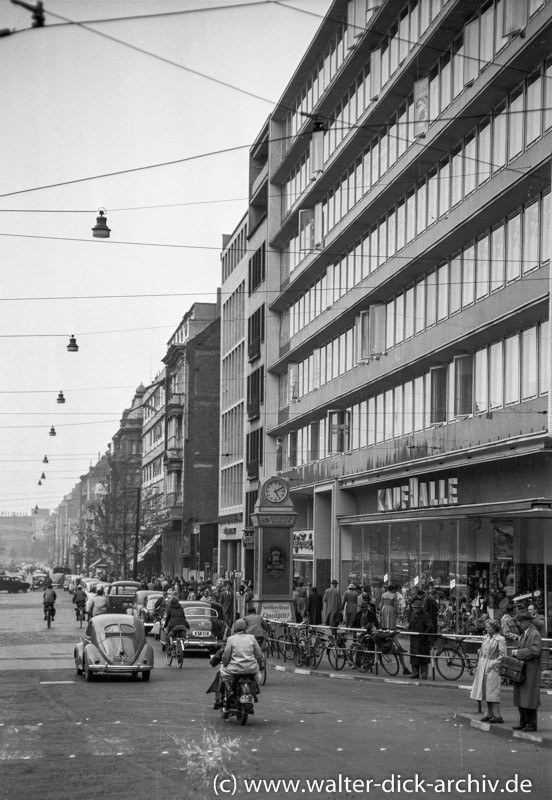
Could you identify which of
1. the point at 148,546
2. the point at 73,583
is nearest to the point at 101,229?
the point at 73,583

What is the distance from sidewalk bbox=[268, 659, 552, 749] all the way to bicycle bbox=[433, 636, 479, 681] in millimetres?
230

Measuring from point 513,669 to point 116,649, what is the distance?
10681 mm

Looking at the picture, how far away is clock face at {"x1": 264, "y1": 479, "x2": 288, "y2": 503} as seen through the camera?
3947 centimetres

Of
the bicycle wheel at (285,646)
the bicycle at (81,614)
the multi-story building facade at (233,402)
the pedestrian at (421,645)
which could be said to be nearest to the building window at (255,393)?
the multi-story building facade at (233,402)

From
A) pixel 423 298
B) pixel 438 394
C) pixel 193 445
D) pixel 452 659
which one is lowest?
pixel 452 659

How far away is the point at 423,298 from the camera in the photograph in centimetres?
3859

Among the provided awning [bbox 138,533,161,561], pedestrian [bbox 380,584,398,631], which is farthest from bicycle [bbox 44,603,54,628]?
awning [bbox 138,533,161,561]

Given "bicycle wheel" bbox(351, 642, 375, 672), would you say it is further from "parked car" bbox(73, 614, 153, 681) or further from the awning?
the awning

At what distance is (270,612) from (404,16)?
19.5 metres

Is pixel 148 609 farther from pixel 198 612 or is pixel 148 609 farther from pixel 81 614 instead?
pixel 81 614

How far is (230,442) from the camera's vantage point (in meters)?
76.8

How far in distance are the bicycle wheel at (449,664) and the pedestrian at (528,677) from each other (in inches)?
345

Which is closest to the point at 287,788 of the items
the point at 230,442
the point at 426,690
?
the point at 426,690

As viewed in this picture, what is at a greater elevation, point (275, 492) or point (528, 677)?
point (275, 492)
